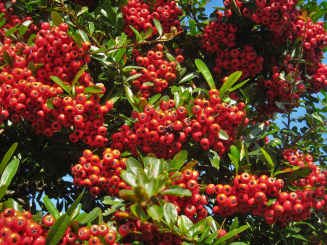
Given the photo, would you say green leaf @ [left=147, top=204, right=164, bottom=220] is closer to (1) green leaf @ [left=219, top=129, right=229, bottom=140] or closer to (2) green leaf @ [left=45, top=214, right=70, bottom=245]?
(2) green leaf @ [left=45, top=214, right=70, bottom=245]

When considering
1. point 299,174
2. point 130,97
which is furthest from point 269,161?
point 130,97

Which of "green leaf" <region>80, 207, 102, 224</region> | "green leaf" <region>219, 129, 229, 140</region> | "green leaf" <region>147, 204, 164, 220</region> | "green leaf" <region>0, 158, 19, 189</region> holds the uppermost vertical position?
"green leaf" <region>219, 129, 229, 140</region>

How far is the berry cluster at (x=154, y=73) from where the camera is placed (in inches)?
138

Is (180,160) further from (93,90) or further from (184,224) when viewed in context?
(93,90)

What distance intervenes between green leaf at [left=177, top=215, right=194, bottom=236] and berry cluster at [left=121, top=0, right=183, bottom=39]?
7.64 feet

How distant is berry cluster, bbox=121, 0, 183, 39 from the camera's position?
3764 mm

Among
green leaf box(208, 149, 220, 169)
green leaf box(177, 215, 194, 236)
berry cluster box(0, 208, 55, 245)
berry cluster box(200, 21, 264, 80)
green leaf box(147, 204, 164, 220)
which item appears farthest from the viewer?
berry cluster box(200, 21, 264, 80)

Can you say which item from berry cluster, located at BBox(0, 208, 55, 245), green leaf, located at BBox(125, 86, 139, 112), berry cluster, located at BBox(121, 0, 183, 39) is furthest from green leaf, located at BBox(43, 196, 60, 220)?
berry cluster, located at BBox(121, 0, 183, 39)

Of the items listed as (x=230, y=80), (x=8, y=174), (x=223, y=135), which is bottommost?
(x=8, y=174)

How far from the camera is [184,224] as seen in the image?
7.93 feet

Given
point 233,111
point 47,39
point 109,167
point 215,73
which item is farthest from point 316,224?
point 47,39

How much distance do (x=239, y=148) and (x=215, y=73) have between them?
1.38 metres

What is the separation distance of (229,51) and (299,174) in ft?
5.80

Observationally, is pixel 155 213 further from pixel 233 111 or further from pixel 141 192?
pixel 233 111
